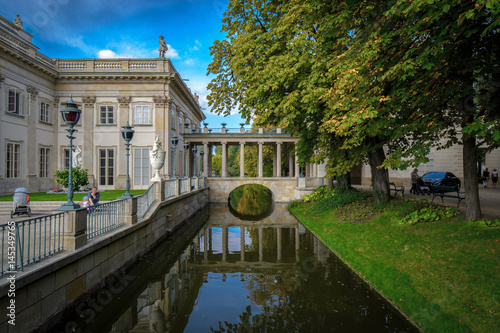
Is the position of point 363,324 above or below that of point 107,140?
below

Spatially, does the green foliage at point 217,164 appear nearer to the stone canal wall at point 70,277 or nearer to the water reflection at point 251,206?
the water reflection at point 251,206

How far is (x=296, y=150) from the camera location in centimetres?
1722

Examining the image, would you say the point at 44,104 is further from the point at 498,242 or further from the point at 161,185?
the point at 498,242

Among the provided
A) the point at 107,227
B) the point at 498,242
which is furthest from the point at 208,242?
the point at 498,242

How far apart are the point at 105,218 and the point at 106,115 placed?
20.0 metres

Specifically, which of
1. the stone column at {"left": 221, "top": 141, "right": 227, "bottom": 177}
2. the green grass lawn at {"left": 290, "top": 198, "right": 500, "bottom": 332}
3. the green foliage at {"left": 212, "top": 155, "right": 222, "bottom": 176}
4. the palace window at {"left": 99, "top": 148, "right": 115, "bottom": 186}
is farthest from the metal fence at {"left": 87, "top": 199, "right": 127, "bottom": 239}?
the green foliage at {"left": 212, "top": 155, "right": 222, "bottom": 176}

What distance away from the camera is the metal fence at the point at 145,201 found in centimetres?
1074

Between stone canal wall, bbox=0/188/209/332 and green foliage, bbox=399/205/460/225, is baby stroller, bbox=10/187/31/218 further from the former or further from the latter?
green foliage, bbox=399/205/460/225

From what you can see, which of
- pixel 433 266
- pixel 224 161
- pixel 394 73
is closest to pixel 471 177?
pixel 433 266

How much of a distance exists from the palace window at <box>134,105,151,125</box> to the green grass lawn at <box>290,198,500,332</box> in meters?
20.4

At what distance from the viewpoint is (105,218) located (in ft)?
27.4

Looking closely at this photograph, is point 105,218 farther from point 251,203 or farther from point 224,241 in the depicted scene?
point 251,203

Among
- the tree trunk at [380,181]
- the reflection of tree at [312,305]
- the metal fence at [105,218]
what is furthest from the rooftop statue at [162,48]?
the reflection of tree at [312,305]

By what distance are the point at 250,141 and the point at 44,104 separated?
1953 cm
